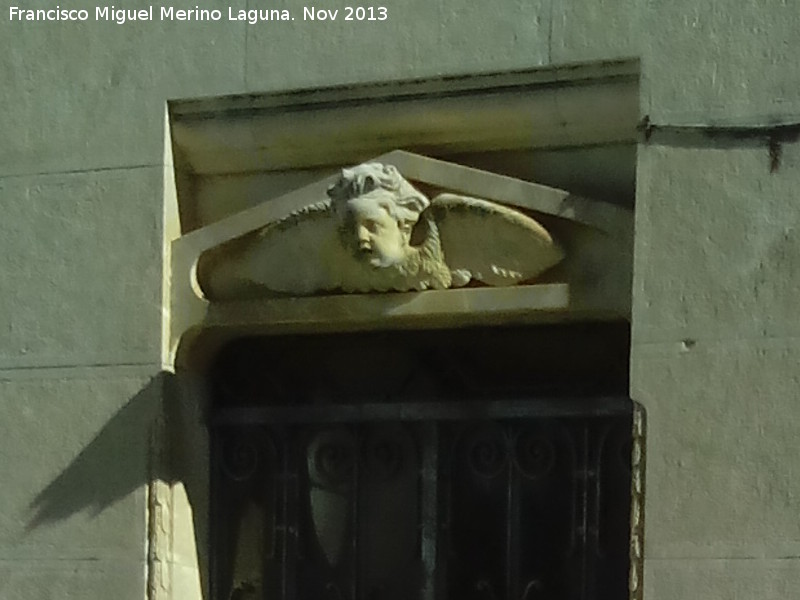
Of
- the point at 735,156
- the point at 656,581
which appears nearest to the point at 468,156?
the point at 735,156

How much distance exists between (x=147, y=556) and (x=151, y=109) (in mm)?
1951

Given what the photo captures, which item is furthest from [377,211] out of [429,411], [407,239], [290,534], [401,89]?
[290,534]

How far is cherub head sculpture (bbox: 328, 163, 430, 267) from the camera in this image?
721 centimetres

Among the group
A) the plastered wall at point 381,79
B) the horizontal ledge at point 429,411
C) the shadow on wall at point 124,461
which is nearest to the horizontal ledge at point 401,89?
the plastered wall at point 381,79

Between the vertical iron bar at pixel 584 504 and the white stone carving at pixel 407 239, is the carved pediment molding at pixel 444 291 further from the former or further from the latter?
the vertical iron bar at pixel 584 504

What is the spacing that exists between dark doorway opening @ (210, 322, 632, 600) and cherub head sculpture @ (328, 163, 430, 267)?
73cm

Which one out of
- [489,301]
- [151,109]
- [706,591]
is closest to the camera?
[706,591]

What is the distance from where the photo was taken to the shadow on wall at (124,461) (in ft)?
25.0

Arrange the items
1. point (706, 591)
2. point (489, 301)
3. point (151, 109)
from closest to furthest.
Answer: point (706, 591) < point (489, 301) < point (151, 109)

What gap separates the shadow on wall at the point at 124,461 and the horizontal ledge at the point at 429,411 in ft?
1.36

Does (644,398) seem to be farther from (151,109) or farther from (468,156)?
(151,109)

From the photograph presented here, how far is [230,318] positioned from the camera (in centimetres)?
766

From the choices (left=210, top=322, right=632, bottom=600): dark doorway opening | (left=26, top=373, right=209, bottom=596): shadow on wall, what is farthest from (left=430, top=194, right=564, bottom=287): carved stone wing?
(left=26, top=373, right=209, bottom=596): shadow on wall

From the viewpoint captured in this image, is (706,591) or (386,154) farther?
(386,154)
